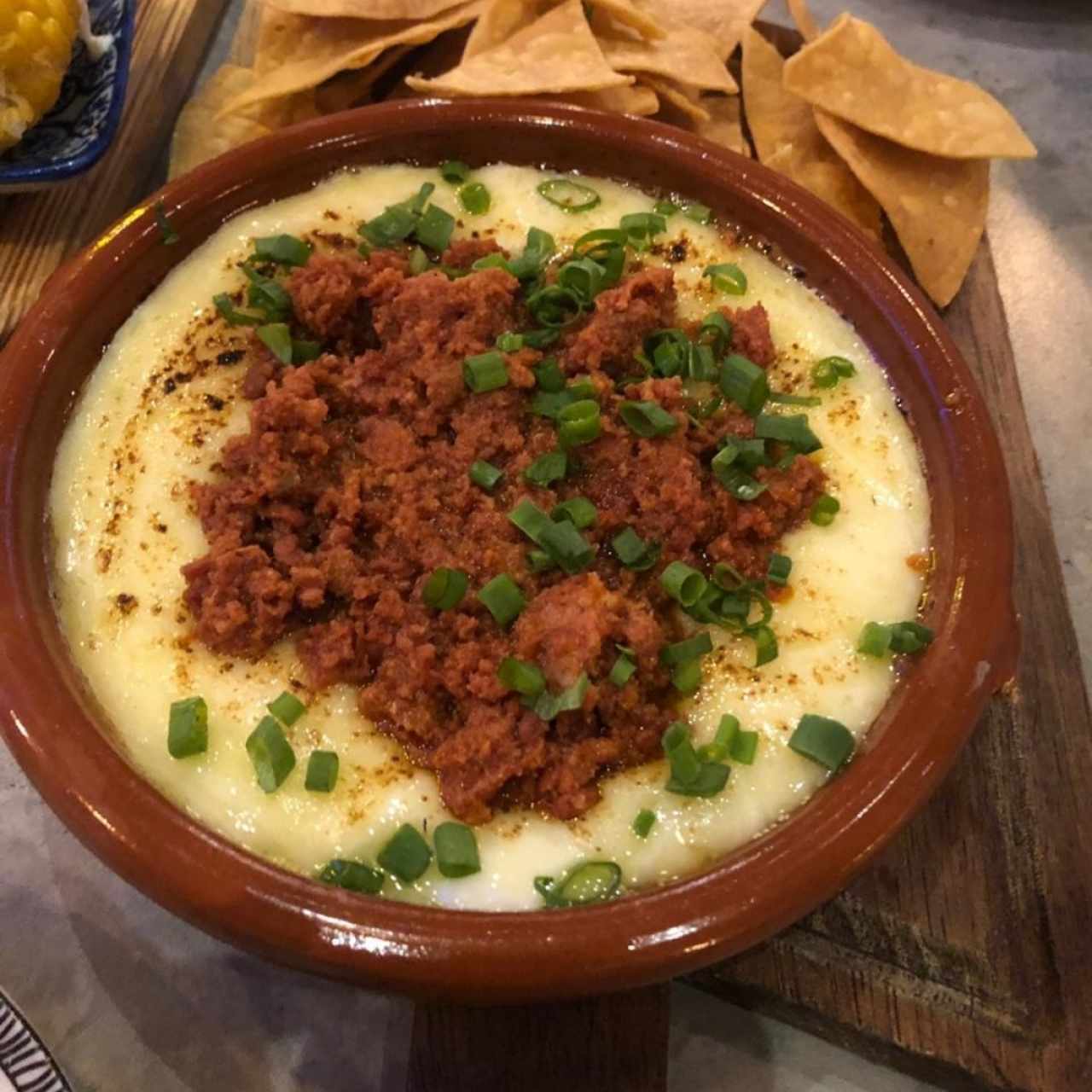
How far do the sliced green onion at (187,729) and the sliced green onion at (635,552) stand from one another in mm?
664

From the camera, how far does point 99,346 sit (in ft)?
6.29

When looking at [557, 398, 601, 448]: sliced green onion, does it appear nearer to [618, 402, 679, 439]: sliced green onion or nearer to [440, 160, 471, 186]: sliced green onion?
[618, 402, 679, 439]: sliced green onion

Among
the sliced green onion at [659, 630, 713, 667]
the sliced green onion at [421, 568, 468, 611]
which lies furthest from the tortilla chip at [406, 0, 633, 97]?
the sliced green onion at [659, 630, 713, 667]

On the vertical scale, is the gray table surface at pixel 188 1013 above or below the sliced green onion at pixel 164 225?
below

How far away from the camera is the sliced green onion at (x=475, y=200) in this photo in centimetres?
214

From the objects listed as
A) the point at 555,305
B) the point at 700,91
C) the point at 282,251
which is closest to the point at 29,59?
the point at 282,251

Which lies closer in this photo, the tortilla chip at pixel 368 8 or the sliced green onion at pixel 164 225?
the sliced green onion at pixel 164 225

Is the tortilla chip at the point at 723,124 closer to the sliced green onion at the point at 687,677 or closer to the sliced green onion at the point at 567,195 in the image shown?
the sliced green onion at the point at 567,195

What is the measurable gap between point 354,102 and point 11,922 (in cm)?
194

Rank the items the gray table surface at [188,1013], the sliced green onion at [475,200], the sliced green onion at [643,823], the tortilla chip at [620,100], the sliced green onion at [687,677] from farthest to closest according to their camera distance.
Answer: the tortilla chip at [620,100] < the sliced green onion at [475,200] < the gray table surface at [188,1013] < the sliced green onion at [687,677] < the sliced green onion at [643,823]

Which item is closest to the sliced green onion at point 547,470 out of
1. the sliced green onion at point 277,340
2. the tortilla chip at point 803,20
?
the sliced green onion at point 277,340

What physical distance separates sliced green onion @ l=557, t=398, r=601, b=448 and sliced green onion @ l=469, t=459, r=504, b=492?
128mm

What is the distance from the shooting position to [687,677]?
159 cm

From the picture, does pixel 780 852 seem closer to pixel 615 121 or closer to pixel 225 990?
pixel 225 990
